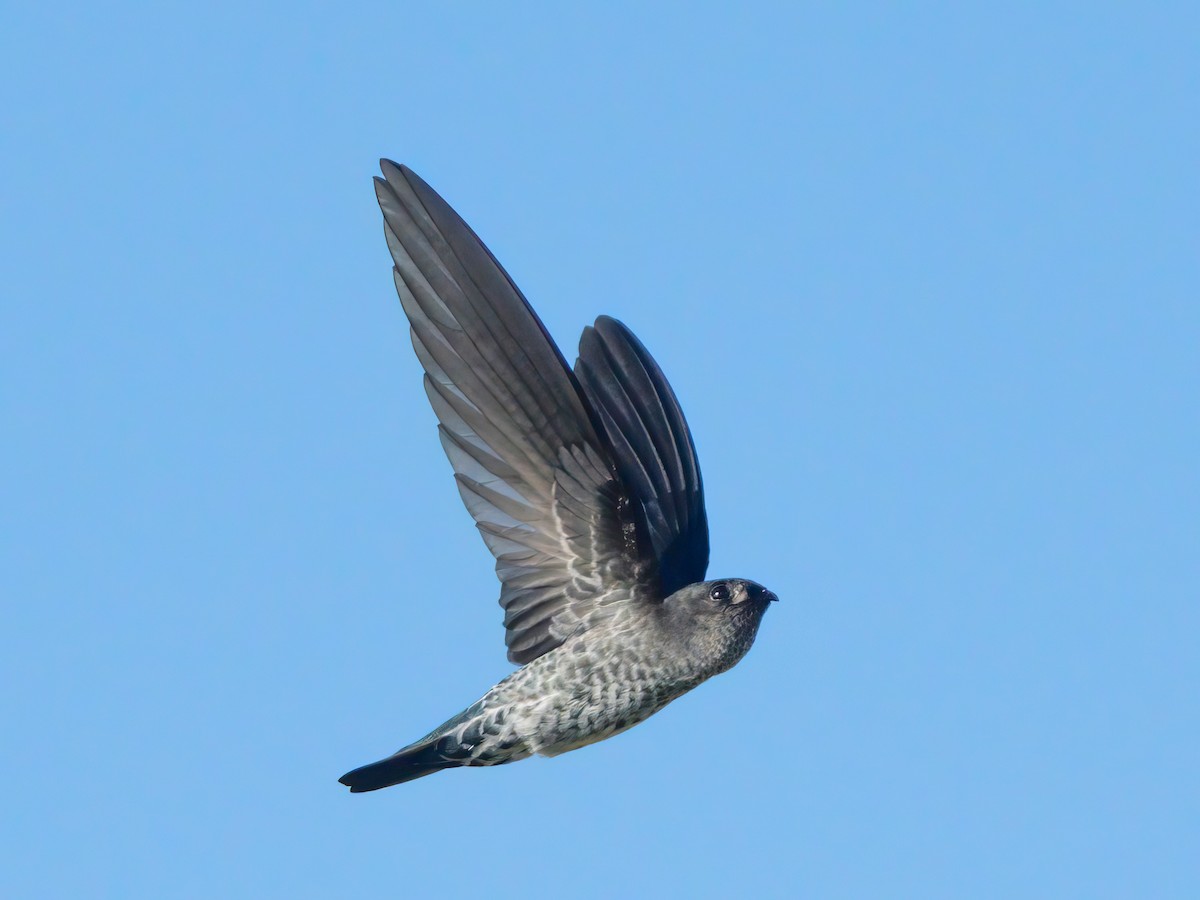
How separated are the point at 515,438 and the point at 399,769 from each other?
1695 millimetres

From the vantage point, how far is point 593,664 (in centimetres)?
905

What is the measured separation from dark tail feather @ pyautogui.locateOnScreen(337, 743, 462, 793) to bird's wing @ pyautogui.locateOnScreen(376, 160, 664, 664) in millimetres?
624

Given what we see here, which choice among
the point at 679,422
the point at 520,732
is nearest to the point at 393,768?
the point at 520,732

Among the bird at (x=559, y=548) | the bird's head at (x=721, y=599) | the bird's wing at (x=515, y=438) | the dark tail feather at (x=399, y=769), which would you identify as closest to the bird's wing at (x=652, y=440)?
the bird at (x=559, y=548)

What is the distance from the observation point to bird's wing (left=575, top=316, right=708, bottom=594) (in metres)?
9.43

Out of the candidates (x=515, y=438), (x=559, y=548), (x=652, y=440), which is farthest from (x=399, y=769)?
(x=652, y=440)

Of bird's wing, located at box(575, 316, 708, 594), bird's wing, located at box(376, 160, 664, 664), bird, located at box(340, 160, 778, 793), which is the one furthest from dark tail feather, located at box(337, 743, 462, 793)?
bird's wing, located at box(575, 316, 708, 594)

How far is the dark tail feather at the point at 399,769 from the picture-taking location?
353 inches

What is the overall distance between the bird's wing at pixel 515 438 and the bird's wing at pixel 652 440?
1.07ft

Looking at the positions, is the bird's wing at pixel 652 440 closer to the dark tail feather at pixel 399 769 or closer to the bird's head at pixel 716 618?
the bird's head at pixel 716 618

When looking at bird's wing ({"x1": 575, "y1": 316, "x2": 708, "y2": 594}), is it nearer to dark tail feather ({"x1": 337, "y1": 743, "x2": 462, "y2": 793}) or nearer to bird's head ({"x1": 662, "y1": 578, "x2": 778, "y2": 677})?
bird's head ({"x1": 662, "y1": 578, "x2": 778, "y2": 677})

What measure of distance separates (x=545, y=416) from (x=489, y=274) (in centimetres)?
79

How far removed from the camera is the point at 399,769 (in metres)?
9.05

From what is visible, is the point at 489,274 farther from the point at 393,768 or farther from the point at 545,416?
the point at 393,768
